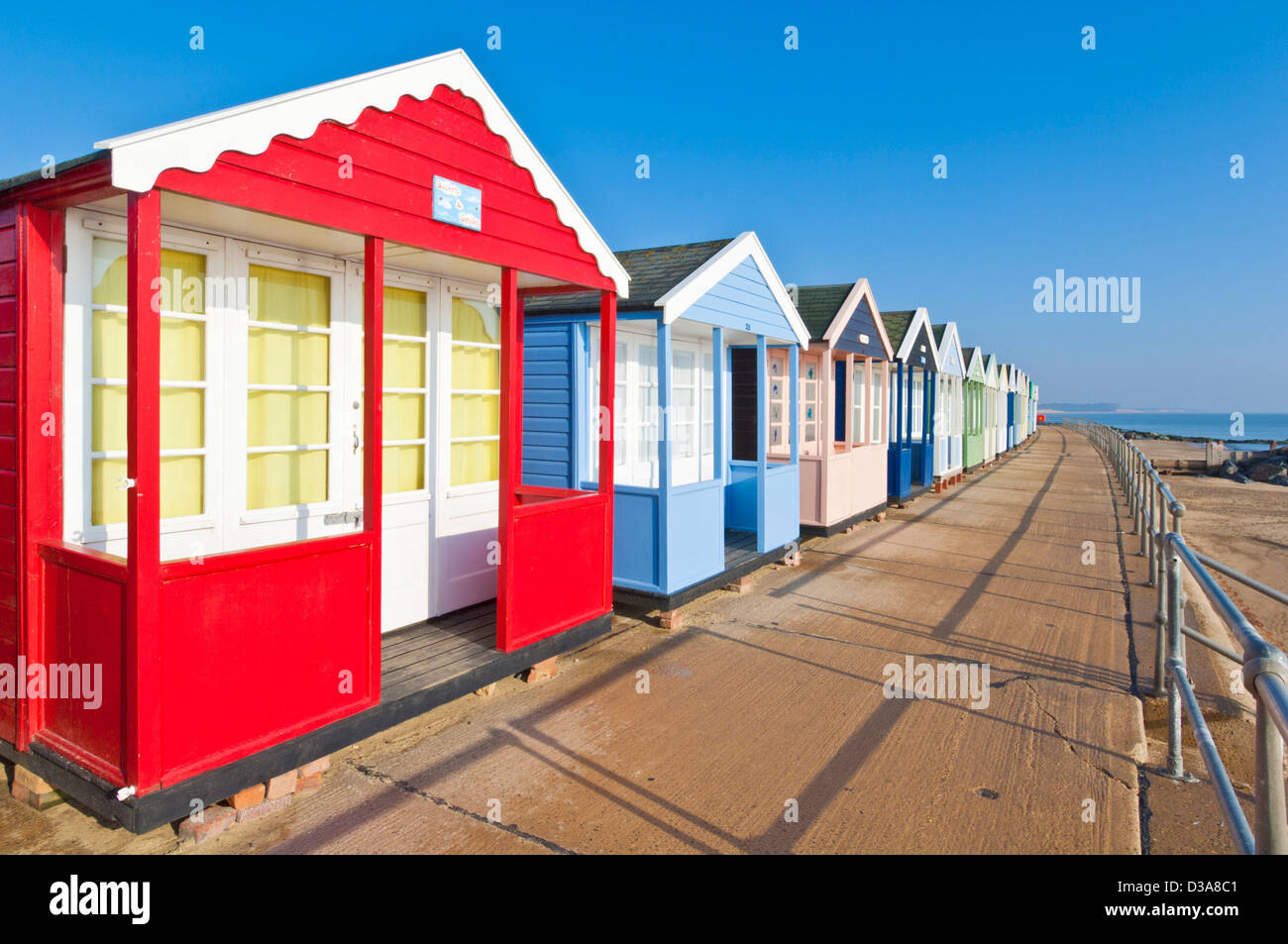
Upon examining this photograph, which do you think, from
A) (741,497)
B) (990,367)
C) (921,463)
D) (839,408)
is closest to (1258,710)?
(741,497)

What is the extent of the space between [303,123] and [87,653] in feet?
Answer: 8.27

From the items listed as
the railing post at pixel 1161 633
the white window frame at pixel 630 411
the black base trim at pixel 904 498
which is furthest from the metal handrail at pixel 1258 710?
the black base trim at pixel 904 498

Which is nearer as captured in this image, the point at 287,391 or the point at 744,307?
the point at 287,391

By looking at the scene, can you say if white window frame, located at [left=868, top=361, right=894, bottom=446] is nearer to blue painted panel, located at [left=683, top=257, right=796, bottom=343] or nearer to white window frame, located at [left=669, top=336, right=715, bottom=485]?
white window frame, located at [left=669, top=336, right=715, bottom=485]

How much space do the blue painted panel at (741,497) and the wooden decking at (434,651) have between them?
15.3 feet

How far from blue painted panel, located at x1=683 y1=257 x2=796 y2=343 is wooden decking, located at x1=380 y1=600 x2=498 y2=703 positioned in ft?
10.8

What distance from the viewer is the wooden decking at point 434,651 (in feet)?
14.2

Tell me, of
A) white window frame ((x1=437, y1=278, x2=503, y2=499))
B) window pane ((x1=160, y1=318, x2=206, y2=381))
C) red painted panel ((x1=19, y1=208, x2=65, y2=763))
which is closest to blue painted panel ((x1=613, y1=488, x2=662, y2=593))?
white window frame ((x1=437, y1=278, x2=503, y2=499))

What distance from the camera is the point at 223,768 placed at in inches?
129

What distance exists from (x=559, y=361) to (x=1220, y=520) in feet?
46.1

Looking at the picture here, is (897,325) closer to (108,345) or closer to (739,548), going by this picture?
(739,548)

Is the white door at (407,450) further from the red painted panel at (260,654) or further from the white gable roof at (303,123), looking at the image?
the red painted panel at (260,654)

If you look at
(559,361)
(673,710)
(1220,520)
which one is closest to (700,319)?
(559,361)

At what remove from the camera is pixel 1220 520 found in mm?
14664
